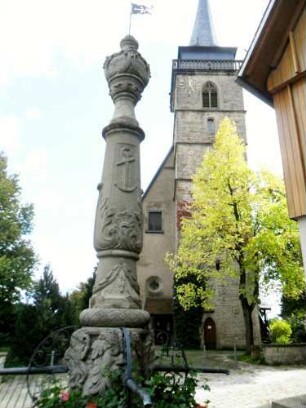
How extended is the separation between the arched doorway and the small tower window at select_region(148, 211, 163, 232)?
8025mm

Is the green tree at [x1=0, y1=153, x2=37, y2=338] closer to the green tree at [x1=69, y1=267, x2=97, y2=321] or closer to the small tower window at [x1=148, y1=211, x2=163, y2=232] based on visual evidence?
the green tree at [x1=69, y1=267, x2=97, y2=321]

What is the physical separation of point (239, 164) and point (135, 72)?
12199 millimetres

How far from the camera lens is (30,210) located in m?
22.8

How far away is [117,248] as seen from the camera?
14.1ft

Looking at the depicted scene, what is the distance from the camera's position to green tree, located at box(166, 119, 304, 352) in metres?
14.6

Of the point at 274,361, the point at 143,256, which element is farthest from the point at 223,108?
the point at 274,361

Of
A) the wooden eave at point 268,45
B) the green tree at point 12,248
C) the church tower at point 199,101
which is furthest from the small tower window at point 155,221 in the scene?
the wooden eave at point 268,45

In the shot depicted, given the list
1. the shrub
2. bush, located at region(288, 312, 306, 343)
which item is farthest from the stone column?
bush, located at region(288, 312, 306, 343)

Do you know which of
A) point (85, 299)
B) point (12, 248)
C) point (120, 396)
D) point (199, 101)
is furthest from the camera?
point (199, 101)

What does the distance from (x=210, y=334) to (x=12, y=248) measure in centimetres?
1355

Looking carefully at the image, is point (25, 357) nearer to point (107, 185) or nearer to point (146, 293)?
point (107, 185)

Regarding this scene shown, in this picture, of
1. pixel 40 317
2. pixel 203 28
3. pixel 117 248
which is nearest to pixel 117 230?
pixel 117 248

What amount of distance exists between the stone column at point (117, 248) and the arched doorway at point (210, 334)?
768 inches

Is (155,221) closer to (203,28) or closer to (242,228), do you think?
(242,228)
